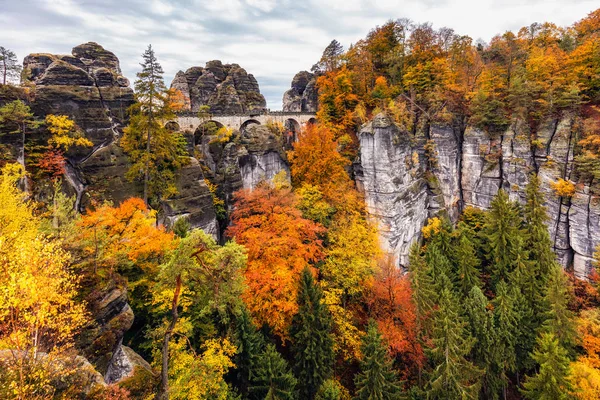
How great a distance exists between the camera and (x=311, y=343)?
15656mm

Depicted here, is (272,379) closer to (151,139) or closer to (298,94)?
(151,139)

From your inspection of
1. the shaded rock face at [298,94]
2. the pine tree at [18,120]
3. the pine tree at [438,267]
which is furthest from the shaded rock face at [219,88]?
the pine tree at [438,267]

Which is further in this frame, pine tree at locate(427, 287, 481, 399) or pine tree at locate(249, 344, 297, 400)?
pine tree at locate(427, 287, 481, 399)

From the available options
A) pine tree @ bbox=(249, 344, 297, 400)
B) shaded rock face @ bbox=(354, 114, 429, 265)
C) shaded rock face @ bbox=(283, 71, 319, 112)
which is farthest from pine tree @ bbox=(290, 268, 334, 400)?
shaded rock face @ bbox=(283, 71, 319, 112)

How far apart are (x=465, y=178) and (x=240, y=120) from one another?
2731 cm

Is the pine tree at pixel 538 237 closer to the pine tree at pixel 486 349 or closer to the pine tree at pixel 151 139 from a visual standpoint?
the pine tree at pixel 486 349

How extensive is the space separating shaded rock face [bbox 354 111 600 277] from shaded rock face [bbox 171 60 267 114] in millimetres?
22352

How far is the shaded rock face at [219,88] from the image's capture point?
41.4 metres

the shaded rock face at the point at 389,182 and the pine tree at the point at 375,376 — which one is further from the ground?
the shaded rock face at the point at 389,182

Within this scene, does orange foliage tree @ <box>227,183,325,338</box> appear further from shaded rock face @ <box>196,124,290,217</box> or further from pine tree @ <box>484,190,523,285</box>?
pine tree @ <box>484,190,523,285</box>

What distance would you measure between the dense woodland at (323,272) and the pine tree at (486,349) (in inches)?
4.0

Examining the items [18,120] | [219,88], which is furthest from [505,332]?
[219,88]

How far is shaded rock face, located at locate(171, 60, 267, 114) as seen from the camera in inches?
1629

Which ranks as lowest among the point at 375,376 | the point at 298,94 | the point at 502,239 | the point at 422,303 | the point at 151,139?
the point at 375,376
